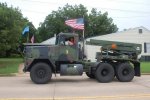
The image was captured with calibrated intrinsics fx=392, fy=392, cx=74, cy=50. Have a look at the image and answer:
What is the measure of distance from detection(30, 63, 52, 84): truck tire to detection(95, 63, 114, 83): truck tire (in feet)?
8.47

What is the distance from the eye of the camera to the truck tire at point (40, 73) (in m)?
19.6

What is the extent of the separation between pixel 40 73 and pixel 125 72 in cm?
466

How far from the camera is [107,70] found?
814 inches

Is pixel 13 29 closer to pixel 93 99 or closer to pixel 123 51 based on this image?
pixel 123 51

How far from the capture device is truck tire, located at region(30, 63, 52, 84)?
19.6 meters

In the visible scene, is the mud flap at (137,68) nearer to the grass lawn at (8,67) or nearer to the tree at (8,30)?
the grass lawn at (8,67)

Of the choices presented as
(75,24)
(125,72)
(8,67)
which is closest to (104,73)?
(125,72)

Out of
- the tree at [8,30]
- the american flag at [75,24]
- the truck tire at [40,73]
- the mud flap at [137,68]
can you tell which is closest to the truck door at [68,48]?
the truck tire at [40,73]

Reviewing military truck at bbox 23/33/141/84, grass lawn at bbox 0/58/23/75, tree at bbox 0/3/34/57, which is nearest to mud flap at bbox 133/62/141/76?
military truck at bbox 23/33/141/84

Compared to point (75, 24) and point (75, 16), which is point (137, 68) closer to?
point (75, 24)

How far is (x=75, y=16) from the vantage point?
90.9m

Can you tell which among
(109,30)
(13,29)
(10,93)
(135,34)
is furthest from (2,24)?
(109,30)

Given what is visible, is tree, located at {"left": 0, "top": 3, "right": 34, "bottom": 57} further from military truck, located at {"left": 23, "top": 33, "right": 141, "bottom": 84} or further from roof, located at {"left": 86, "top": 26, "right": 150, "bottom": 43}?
military truck, located at {"left": 23, "top": 33, "right": 141, "bottom": 84}

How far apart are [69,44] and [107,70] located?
2447mm
